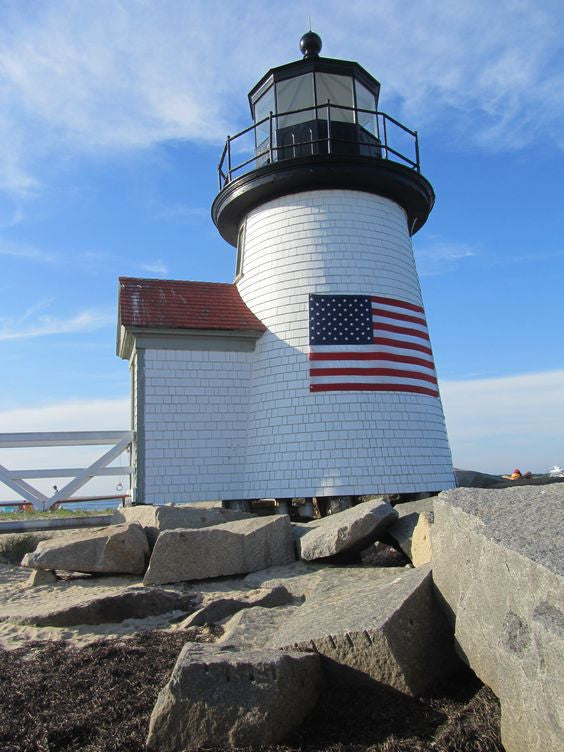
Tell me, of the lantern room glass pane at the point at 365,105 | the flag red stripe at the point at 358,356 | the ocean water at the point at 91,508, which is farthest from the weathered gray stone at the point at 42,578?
the lantern room glass pane at the point at 365,105

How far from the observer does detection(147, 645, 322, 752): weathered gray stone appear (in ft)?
11.1

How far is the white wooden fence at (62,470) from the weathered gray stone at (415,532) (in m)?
5.87

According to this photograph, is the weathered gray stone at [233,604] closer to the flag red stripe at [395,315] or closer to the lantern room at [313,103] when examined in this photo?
the flag red stripe at [395,315]

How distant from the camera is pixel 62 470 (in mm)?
11352

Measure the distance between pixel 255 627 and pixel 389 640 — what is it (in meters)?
1.47

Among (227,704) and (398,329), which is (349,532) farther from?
(398,329)

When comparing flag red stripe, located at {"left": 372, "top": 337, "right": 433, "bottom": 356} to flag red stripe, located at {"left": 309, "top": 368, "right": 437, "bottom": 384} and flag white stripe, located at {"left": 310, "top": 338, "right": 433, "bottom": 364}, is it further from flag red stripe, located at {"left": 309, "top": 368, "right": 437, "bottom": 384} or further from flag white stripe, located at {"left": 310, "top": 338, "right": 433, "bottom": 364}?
flag red stripe, located at {"left": 309, "top": 368, "right": 437, "bottom": 384}

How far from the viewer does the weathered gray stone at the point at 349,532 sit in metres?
7.30

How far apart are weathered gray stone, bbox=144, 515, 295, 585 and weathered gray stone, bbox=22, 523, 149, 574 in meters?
0.64

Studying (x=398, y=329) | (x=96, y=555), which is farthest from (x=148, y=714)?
(x=398, y=329)

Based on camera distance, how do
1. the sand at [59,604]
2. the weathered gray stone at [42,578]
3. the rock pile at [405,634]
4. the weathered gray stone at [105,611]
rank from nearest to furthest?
the rock pile at [405,634] → the sand at [59,604] → the weathered gray stone at [105,611] → the weathered gray stone at [42,578]

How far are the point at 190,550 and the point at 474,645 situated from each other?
4.23m

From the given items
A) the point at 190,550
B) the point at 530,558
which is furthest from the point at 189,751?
the point at 190,550

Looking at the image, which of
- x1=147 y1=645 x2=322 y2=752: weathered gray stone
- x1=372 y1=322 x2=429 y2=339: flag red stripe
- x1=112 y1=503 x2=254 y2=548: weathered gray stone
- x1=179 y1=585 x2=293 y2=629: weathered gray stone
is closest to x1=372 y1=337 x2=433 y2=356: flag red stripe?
x1=372 y1=322 x2=429 y2=339: flag red stripe
